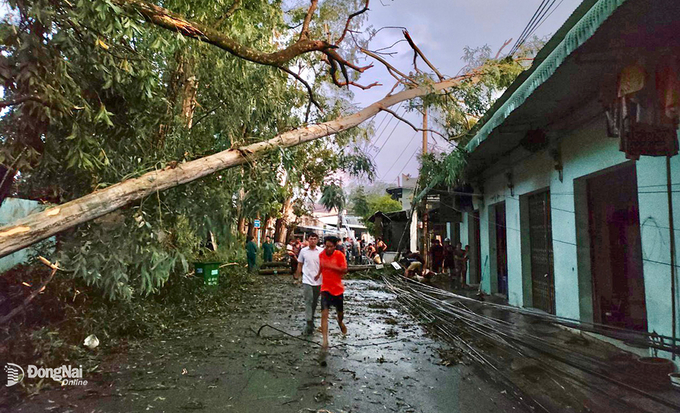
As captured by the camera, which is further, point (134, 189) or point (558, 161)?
point (558, 161)

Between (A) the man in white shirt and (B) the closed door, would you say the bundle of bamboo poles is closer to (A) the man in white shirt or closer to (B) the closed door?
(A) the man in white shirt

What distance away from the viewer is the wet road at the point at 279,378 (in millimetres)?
4125

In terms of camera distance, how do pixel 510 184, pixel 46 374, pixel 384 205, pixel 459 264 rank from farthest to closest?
pixel 384 205 < pixel 459 264 < pixel 510 184 < pixel 46 374

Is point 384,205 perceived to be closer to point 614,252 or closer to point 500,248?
point 500,248

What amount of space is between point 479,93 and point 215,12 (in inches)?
244

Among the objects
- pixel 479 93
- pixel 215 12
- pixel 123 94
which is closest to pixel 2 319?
pixel 123 94

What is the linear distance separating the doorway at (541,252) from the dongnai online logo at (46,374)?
27.6 feet

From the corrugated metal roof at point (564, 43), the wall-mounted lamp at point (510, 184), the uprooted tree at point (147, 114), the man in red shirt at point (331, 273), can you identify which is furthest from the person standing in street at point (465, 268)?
the man in red shirt at point (331, 273)

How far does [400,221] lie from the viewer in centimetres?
2995

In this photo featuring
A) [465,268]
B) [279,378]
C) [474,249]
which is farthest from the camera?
[474,249]

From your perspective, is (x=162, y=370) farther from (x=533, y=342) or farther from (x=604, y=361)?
(x=604, y=361)

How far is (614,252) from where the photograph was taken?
746 centimetres

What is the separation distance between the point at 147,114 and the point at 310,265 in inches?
147

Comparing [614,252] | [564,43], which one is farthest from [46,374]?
[614,252]
